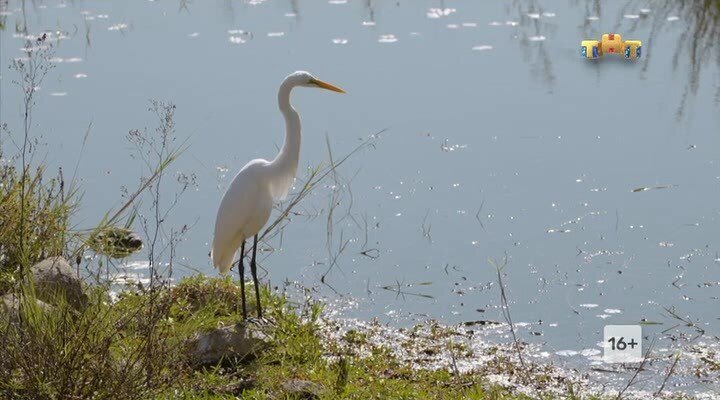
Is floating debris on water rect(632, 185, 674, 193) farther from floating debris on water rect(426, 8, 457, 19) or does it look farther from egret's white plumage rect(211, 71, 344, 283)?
floating debris on water rect(426, 8, 457, 19)

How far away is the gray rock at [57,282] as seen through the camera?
5.10 meters

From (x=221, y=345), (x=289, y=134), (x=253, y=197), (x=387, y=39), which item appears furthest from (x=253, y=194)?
(x=387, y=39)

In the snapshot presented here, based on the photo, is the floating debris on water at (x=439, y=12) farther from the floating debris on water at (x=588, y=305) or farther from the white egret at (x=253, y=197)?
the floating debris on water at (x=588, y=305)

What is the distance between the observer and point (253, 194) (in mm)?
5824

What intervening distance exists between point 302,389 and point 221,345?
0.48 metres

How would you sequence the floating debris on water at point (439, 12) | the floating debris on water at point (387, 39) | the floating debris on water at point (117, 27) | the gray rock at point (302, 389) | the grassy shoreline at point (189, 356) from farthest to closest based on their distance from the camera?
the floating debris on water at point (439, 12) → the floating debris on water at point (117, 27) → the floating debris on water at point (387, 39) → the gray rock at point (302, 389) → the grassy shoreline at point (189, 356)

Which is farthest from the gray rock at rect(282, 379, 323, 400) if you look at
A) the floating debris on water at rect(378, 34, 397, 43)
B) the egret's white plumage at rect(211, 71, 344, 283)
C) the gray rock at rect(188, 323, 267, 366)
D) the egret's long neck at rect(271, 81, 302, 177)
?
the floating debris on water at rect(378, 34, 397, 43)

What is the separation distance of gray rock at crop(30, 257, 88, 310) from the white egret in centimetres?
76

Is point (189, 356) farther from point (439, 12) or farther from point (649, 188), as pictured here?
point (439, 12)

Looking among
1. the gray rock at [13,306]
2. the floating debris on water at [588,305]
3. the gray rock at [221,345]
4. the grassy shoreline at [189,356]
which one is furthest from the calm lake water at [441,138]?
the gray rock at [13,306]

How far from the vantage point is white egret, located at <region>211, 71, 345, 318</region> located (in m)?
5.79

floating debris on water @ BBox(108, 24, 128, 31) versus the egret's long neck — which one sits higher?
the egret's long neck

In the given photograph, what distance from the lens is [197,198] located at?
746cm

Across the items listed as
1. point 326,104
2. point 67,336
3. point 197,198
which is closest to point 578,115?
point 326,104
